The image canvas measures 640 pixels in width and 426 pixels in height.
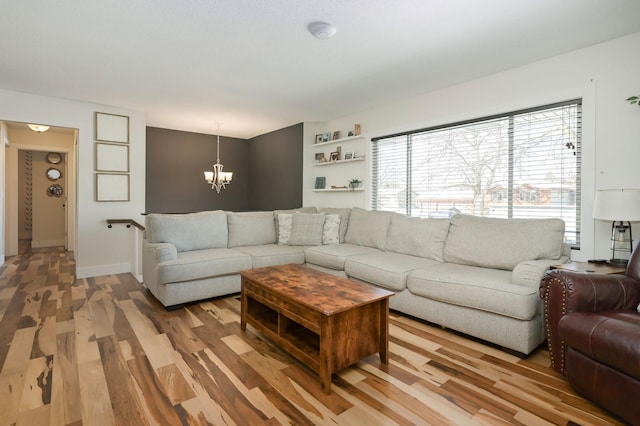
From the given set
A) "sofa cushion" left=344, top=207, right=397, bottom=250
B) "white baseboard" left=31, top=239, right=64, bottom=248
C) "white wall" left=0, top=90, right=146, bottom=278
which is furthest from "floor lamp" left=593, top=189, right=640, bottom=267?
"white baseboard" left=31, top=239, right=64, bottom=248

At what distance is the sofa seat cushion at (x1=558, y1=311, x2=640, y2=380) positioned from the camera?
144cm

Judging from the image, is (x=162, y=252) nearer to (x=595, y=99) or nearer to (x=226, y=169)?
(x=226, y=169)

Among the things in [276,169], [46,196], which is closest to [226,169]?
[276,169]

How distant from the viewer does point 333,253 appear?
3570 millimetres

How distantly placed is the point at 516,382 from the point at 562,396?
8.4 inches

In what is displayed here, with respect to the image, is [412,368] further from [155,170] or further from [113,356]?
[155,170]

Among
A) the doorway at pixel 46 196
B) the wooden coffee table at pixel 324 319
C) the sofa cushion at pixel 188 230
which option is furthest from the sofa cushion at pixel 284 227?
the doorway at pixel 46 196

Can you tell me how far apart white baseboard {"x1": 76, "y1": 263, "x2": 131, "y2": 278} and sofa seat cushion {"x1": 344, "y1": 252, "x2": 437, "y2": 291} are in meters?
3.32

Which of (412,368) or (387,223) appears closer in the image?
(412,368)

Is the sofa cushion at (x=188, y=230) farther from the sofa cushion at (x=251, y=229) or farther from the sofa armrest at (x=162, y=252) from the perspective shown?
the sofa armrest at (x=162, y=252)

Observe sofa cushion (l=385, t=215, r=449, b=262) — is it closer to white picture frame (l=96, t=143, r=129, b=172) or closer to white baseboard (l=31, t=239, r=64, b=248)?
A: white picture frame (l=96, t=143, r=129, b=172)

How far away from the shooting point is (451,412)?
1.61 m

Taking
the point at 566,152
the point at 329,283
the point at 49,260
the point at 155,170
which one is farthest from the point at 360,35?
the point at 49,260

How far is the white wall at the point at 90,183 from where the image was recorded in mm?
3951
